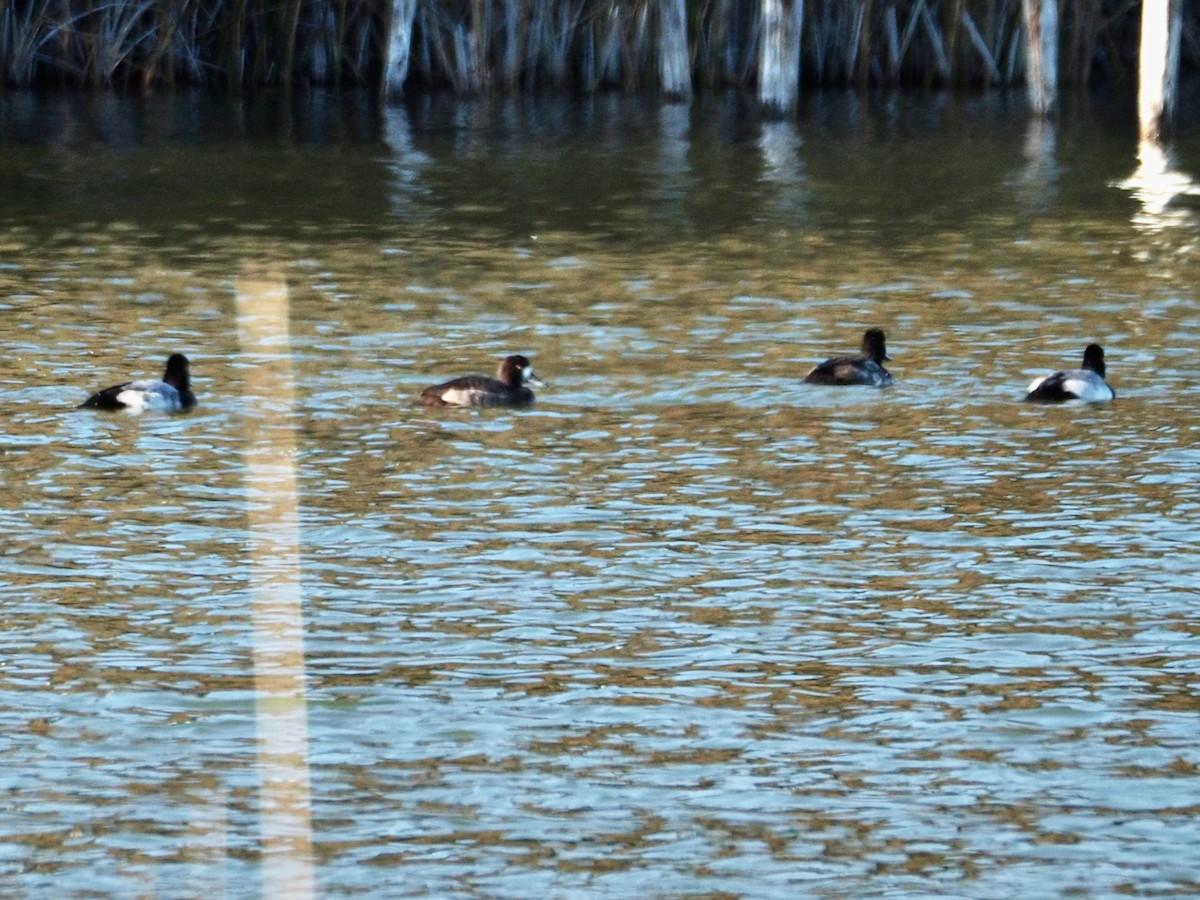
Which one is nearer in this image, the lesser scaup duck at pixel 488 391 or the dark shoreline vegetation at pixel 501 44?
the lesser scaup duck at pixel 488 391

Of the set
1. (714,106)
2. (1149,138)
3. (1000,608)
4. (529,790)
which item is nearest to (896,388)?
(1000,608)

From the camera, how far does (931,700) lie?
316 inches

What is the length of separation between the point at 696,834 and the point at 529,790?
0.57 meters

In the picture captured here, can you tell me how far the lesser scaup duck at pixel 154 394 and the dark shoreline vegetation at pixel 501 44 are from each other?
20650 millimetres

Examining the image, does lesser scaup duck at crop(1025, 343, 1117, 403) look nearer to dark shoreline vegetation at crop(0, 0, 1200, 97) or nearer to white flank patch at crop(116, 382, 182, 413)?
white flank patch at crop(116, 382, 182, 413)

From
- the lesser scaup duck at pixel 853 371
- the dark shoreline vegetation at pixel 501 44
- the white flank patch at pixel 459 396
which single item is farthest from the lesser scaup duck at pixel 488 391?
the dark shoreline vegetation at pixel 501 44

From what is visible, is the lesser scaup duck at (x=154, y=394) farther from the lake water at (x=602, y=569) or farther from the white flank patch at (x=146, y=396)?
the lake water at (x=602, y=569)

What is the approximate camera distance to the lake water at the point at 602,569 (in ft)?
22.7

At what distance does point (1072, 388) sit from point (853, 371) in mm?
1144

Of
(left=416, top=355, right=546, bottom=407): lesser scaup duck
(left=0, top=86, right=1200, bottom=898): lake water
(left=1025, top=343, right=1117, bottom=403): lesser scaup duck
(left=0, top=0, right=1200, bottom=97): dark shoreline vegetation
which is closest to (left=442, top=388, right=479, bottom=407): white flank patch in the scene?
(left=416, top=355, right=546, bottom=407): lesser scaup duck

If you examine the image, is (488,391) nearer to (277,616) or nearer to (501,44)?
(277,616)

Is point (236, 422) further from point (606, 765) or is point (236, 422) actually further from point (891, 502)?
point (606, 765)

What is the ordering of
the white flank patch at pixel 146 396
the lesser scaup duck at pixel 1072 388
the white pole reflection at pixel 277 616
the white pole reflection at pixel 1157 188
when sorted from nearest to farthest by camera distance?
1. the white pole reflection at pixel 277 616
2. the white flank patch at pixel 146 396
3. the lesser scaup duck at pixel 1072 388
4. the white pole reflection at pixel 1157 188

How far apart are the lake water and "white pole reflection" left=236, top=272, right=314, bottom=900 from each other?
26 mm
